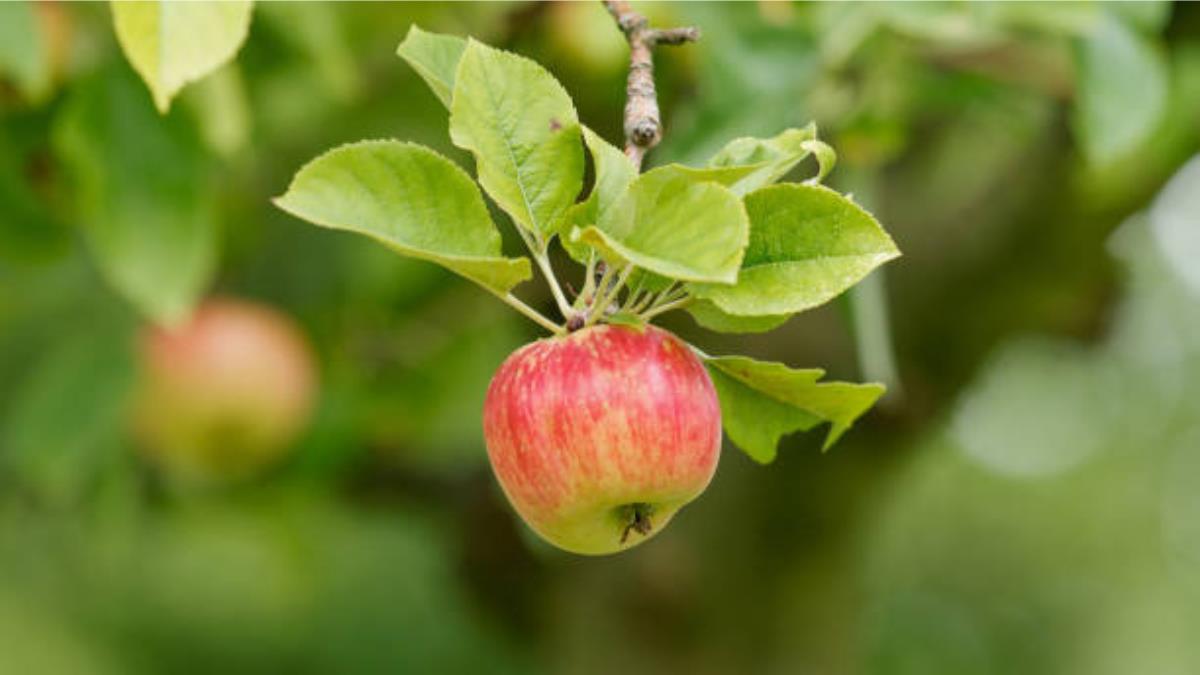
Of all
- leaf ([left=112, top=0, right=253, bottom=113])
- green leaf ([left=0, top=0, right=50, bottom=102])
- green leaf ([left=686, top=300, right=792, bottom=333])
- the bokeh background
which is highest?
leaf ([left=112, top=0, right=253, bottom=113])

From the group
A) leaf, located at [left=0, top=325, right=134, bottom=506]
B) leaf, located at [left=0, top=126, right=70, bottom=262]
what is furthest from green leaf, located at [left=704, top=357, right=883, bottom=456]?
leaf, located at [left=0, top=325, right=134, bottom=506]

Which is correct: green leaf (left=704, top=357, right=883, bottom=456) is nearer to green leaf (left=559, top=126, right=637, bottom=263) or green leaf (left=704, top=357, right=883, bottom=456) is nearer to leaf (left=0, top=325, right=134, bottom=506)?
green leaf (left=559, top=126, right=637, bottom=263)

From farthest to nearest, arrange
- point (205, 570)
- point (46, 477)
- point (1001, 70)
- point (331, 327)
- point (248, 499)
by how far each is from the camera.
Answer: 1. point (205, 570)
2. point (248, 499)
3. point (331, 327)
4. point (46, 477)
5. point (1001, 70)

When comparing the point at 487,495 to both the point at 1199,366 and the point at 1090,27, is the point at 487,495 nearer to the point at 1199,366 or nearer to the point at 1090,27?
the point at 1090,27

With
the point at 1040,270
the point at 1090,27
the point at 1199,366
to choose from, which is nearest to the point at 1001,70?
the point at 1090,27

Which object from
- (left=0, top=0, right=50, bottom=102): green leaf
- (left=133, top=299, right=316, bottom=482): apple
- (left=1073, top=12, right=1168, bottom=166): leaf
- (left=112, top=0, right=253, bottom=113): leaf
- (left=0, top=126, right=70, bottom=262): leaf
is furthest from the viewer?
(left=133, top=299, right=316, bottom=482): apple

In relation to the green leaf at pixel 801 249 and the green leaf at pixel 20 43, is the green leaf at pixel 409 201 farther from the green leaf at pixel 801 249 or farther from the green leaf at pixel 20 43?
the green leaf at pixel 20 43

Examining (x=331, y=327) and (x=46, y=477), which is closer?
(x=46, y=477)

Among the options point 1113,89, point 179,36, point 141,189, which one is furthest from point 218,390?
point 179,36
